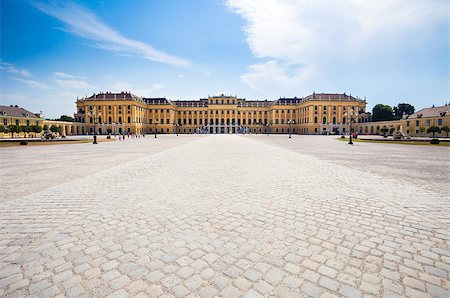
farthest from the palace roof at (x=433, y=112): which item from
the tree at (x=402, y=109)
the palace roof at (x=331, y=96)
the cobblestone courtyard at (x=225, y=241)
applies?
the cobblestone courtyard at (x=225, y=241)

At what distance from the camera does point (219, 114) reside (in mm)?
104188

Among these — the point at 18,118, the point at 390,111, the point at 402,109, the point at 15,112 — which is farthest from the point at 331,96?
the point at 15,112

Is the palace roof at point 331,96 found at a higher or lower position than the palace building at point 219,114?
higher

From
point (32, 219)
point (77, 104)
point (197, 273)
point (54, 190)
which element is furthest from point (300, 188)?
point (77, 104)

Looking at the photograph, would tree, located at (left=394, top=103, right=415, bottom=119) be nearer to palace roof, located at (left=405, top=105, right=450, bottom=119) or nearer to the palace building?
the palace building

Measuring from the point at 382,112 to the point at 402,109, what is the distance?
27.3 ft

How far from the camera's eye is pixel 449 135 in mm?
48000

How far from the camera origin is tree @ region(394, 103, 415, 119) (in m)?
85.3

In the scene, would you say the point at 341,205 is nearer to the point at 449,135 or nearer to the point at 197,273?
the point at 197,273

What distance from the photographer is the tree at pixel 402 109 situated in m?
85.3

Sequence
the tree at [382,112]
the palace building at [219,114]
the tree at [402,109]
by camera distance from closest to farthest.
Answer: the palace building at [219,114] < the tree at [382,112] < the tree at [402,109]

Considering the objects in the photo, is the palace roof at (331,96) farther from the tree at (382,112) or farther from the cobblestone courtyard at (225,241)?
the cobblestone courtyard at (225,241)

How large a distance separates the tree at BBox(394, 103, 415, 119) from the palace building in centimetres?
1026

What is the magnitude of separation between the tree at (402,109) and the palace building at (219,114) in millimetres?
10264
